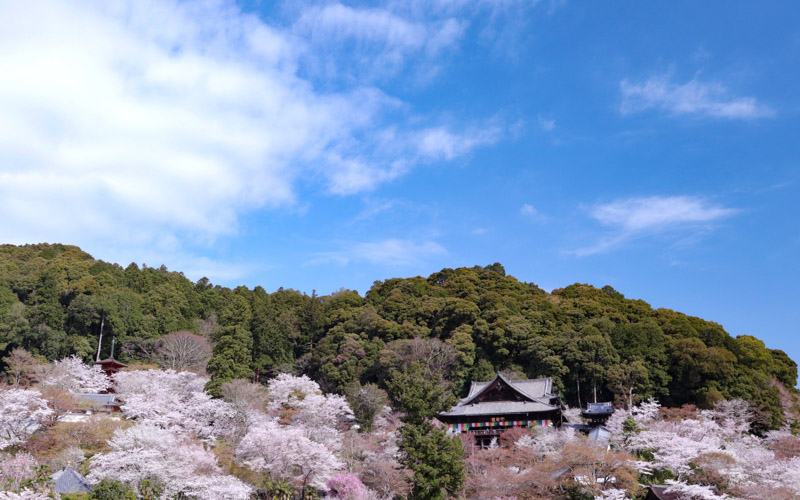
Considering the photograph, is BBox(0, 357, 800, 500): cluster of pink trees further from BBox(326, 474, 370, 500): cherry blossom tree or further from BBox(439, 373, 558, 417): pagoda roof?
BBox(439, 373, 558, 417): pagoda roof

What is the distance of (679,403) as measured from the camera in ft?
111

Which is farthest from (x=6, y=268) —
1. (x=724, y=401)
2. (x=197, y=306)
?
(x=724, y=401)

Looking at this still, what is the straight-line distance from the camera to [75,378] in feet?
A: 101

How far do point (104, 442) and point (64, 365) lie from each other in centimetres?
1404

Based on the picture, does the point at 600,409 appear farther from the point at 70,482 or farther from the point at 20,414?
the point at 20,414

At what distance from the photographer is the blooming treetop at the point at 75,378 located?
1117 inches

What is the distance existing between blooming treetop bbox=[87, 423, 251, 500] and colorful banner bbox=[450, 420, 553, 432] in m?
15.4

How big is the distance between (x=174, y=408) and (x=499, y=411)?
15923mm

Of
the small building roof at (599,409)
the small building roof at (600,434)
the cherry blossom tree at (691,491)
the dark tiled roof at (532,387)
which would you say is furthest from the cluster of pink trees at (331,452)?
the dark tiled roof at (532,387)

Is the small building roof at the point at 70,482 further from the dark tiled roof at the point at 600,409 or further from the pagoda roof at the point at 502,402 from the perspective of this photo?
the dark tiled roof at the point at 600,409

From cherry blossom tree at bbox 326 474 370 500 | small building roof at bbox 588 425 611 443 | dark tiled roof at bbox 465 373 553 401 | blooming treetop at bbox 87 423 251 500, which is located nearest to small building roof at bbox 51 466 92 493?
blooming treetop at bbox 87 423 251 500

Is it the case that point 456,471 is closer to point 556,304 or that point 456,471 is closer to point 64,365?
point 64,365

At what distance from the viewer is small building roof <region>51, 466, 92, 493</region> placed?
16.8 metres

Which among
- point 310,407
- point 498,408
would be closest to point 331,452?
point 310,407
